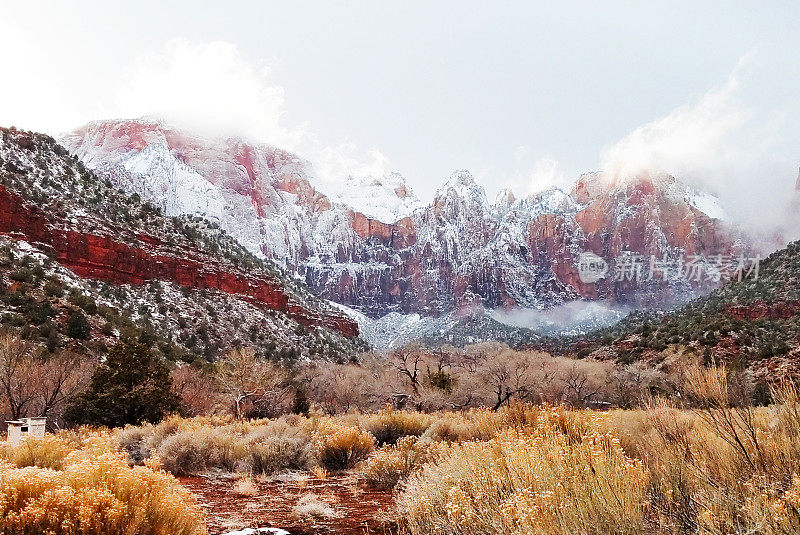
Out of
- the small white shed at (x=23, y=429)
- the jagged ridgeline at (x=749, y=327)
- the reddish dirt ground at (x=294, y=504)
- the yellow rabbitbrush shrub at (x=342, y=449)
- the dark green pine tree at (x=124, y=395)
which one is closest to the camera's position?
the reddish dirt ground at (x=294, y=504)

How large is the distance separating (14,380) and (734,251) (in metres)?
187

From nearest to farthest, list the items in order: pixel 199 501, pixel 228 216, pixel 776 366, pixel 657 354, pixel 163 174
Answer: pixel 199 501 < pixel 776 366 < pixel 657 354 < pixel 163 174 < pixel 228 216

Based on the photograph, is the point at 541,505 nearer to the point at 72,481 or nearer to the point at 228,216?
the point at 72,481

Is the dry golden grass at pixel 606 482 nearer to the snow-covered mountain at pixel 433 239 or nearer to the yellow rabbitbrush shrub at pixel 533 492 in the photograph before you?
the yellow rabbitbrush shrub at pixel 533 492

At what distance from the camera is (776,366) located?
27.8 meters

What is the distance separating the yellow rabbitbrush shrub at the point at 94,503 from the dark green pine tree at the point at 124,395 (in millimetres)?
12970

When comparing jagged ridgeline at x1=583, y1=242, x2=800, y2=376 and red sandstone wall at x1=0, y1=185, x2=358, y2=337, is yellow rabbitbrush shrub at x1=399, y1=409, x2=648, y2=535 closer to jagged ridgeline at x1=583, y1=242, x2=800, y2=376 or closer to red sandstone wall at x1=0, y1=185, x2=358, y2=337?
jagged ridgeline at x1=583, y1=242, x2=800, y2=376

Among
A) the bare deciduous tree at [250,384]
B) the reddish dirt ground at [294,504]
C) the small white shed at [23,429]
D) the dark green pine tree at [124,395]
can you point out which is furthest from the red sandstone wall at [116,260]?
the reddish dirt ground at [294,504]

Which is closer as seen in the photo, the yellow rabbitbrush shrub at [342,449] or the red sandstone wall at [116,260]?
the yellow rabbitbrush shrub at [342,449]

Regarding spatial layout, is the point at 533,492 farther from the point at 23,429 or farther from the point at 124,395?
the point at 124,395

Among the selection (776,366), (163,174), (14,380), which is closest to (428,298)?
(163,174)

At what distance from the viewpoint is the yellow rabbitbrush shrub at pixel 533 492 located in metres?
3.21

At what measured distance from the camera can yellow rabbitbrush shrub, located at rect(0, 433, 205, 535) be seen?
4.10 metres

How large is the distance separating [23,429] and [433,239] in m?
188
